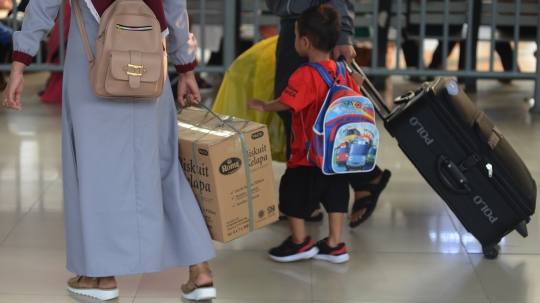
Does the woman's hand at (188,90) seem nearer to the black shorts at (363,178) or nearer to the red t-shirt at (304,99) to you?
the red t-shirt at (304,99)

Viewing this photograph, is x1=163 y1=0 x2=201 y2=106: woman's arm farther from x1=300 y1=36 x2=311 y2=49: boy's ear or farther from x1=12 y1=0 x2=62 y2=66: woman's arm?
x1=300 y1=36 x2=311 y2=49: boy's ear

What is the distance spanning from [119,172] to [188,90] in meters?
0.46

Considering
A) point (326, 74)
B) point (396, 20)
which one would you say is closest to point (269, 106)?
point (326, 74)

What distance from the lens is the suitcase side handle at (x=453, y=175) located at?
3.10 metres

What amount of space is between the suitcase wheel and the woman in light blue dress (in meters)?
1.21

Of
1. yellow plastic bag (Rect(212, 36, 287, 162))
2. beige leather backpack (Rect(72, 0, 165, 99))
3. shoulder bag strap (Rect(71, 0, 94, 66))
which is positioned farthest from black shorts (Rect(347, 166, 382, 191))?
shoulder bag strap (Rect(71, 0, 94, 66))

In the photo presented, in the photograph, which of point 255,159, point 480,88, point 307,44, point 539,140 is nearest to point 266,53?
point 307,44

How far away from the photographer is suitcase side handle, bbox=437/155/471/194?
3.10 metres

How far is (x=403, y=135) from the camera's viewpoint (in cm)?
316

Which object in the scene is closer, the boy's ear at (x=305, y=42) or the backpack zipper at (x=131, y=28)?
the backpack zipper at (x=131, y=28)

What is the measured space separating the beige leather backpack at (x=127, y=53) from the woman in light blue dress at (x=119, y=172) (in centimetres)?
12

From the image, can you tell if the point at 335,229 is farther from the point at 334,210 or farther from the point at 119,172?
the point at 119,172

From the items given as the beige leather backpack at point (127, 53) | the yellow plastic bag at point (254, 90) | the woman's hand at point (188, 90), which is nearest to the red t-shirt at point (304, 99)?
the woman's hand at point (188, 90)

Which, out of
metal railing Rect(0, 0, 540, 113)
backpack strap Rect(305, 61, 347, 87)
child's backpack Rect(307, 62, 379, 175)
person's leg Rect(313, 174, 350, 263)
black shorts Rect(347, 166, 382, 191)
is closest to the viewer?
child's backpack Rect(307, 62, 379, 175)
